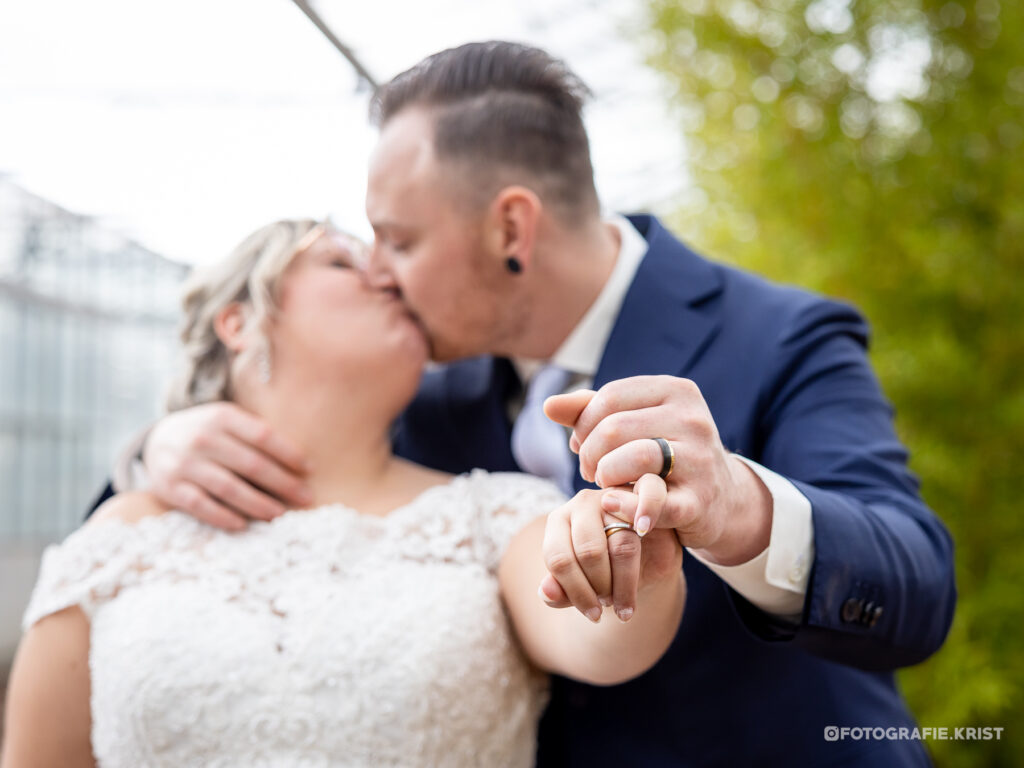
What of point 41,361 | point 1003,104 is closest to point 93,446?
point 41,361

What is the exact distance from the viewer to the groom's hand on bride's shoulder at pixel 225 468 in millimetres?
1312

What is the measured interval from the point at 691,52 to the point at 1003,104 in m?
0.86

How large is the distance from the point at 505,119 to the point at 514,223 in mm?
176

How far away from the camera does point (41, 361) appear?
284 centimetres

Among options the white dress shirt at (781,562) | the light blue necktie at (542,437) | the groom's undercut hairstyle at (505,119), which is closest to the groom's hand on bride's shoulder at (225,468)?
the light blue necktie at (542,437)

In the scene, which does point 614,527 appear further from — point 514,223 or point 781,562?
point 514,223

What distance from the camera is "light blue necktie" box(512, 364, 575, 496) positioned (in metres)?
1.49

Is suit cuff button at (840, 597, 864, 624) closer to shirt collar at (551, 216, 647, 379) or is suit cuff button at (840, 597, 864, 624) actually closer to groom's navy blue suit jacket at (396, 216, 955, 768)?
groom's navy blue suit jacket at (396, 216, 955, 768)

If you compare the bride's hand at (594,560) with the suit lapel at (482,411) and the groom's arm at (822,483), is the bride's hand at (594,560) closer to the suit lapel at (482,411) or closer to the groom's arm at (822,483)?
the groom's arm at (822,483)

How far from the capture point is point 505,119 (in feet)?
4.37

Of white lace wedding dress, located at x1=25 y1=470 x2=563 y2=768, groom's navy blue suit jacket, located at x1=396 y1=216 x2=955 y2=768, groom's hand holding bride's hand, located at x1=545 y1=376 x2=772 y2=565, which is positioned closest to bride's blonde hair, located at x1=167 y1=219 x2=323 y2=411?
white lace wedding dress, located at x1=25 y1=470 x2=563 y2=768

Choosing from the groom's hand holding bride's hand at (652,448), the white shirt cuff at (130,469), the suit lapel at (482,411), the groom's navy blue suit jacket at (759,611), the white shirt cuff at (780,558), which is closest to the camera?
the groom's hand holding bride's hand at (652,448)

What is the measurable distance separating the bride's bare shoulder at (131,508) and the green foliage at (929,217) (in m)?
1.78

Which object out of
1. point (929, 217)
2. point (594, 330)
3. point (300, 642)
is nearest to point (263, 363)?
point (300, 642)
